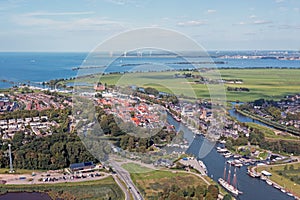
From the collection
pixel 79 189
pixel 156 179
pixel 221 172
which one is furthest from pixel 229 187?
pixel 79 189

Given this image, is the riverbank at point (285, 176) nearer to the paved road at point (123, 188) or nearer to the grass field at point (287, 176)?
the grass field at point (287, 176)

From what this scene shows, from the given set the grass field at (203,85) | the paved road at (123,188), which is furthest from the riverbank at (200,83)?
the paved road at (123,188)

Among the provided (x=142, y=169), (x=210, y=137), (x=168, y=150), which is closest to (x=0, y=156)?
(x=142, y=169)

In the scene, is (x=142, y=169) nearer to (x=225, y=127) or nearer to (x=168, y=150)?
(x=168, y=150)

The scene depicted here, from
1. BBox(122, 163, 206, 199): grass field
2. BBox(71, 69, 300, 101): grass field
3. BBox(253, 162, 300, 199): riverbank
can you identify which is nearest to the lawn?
BBox(122, 163, 206, 199): grass field

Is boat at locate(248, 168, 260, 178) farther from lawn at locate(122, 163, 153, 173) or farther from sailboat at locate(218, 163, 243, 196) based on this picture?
lawn at locate(122, 163, 153, 173)
